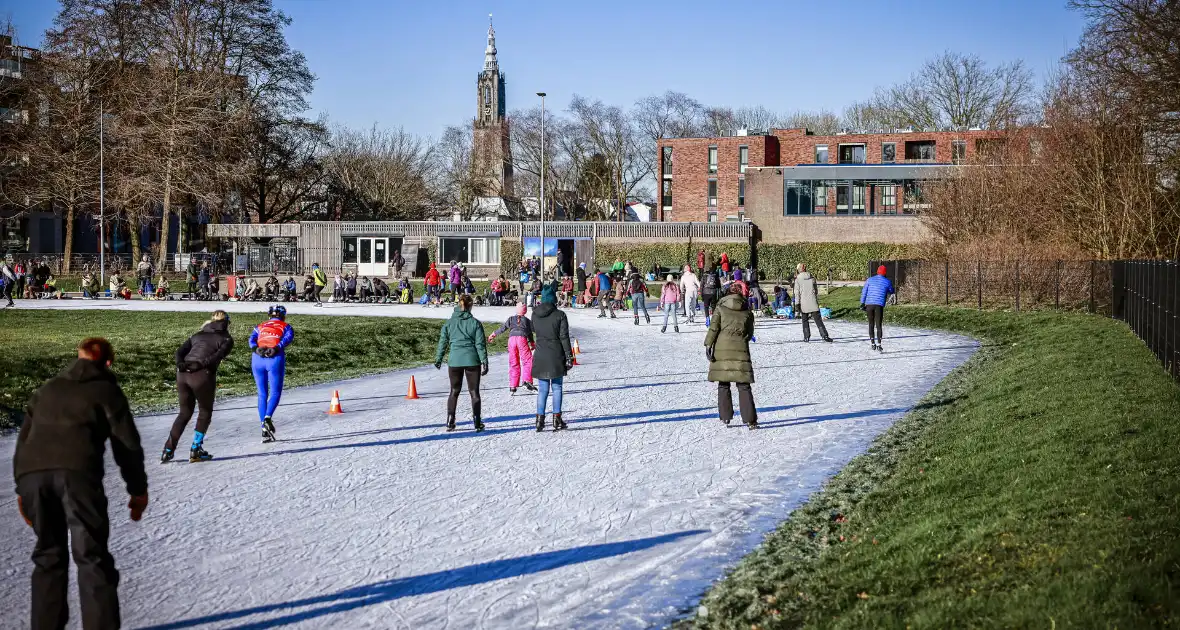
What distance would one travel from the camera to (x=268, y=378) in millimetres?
11711

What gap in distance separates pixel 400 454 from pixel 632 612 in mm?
5373

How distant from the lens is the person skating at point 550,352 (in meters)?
12.3

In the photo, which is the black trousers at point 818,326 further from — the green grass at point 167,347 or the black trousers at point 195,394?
the black trousers at point 195,394

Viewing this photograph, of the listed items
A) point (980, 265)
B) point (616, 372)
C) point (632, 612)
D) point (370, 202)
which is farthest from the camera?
point (370, 202)

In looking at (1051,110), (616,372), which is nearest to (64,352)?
(616,372)

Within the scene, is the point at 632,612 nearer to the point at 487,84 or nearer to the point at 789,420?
the point at 789,420

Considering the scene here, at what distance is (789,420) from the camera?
43.7ft

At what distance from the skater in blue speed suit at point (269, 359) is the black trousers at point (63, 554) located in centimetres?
587

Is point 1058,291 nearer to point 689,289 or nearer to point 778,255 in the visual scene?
point 689,289

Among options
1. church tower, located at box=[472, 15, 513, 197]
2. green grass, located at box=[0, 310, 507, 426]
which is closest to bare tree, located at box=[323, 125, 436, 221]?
church tower, located at box=[472, 15, 513, 197]

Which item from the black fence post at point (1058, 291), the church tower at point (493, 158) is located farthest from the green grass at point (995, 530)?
the church tower at point (493, 158)

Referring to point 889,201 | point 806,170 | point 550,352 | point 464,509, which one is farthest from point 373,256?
point 464,509

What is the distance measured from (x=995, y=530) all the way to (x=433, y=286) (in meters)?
36.2

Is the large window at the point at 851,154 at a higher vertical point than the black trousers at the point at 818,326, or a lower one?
higher
